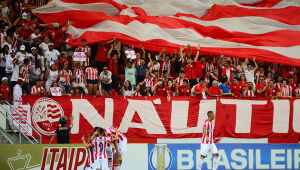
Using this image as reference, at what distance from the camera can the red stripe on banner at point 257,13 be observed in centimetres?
2348

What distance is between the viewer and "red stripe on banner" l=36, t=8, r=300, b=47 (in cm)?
2136

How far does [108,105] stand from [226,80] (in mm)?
4742

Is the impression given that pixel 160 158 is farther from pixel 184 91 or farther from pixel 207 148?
pixel 184 91

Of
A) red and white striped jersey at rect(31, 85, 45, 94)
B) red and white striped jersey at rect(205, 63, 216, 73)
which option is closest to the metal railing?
red and white striped jersey at rect(31, 85, 45, 94)

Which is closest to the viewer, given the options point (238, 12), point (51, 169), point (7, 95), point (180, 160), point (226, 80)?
point (51, 169)

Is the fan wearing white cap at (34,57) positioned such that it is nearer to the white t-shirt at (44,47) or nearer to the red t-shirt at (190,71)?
the white t-shirt at (44,47)

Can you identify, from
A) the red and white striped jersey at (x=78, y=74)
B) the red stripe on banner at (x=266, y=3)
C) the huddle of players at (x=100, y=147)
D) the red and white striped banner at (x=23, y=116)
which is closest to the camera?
the huddle of players at (x=100, y=147)

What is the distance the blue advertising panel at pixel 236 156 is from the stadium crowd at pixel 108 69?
9.29 feet

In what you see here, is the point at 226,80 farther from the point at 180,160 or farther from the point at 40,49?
the point at 40,49

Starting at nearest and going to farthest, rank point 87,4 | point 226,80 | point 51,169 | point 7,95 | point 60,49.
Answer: point 51,169 → point 7,95 → point 226,80 → point 60,49 → point 87,4

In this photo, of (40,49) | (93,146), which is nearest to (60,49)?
(40,49)

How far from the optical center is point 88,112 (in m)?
18.0

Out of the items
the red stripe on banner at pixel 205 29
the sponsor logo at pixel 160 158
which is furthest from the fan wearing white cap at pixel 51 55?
the sponsor logo at pixel 160 158

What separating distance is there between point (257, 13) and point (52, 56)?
34.2 ft
